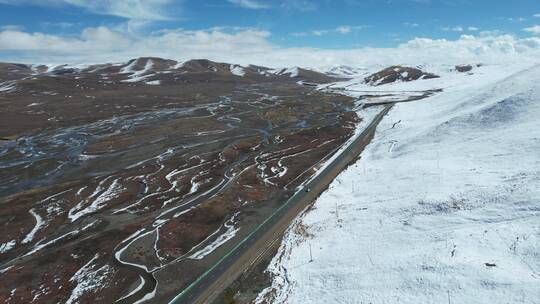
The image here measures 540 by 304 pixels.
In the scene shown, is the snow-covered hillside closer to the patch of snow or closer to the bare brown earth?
the bare brown earth

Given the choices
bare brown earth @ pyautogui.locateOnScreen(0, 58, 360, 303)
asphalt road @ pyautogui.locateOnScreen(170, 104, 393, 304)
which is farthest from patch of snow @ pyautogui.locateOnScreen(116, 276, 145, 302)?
asphalt road @ pyautogui.locateOnScreen(170, 104, 393, 304)

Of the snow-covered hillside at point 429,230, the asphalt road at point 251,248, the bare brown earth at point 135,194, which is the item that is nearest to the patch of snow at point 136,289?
the bare brown earth at point 135,194

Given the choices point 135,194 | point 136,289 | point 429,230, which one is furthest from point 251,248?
point 135,194

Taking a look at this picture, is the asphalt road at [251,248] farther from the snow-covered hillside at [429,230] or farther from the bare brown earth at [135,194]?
the snow-covered hillside at [429,230]

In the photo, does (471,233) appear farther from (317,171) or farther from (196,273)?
(317,171)

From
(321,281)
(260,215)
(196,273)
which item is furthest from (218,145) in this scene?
(321,281)

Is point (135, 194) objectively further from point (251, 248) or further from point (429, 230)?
point (429, 230)
